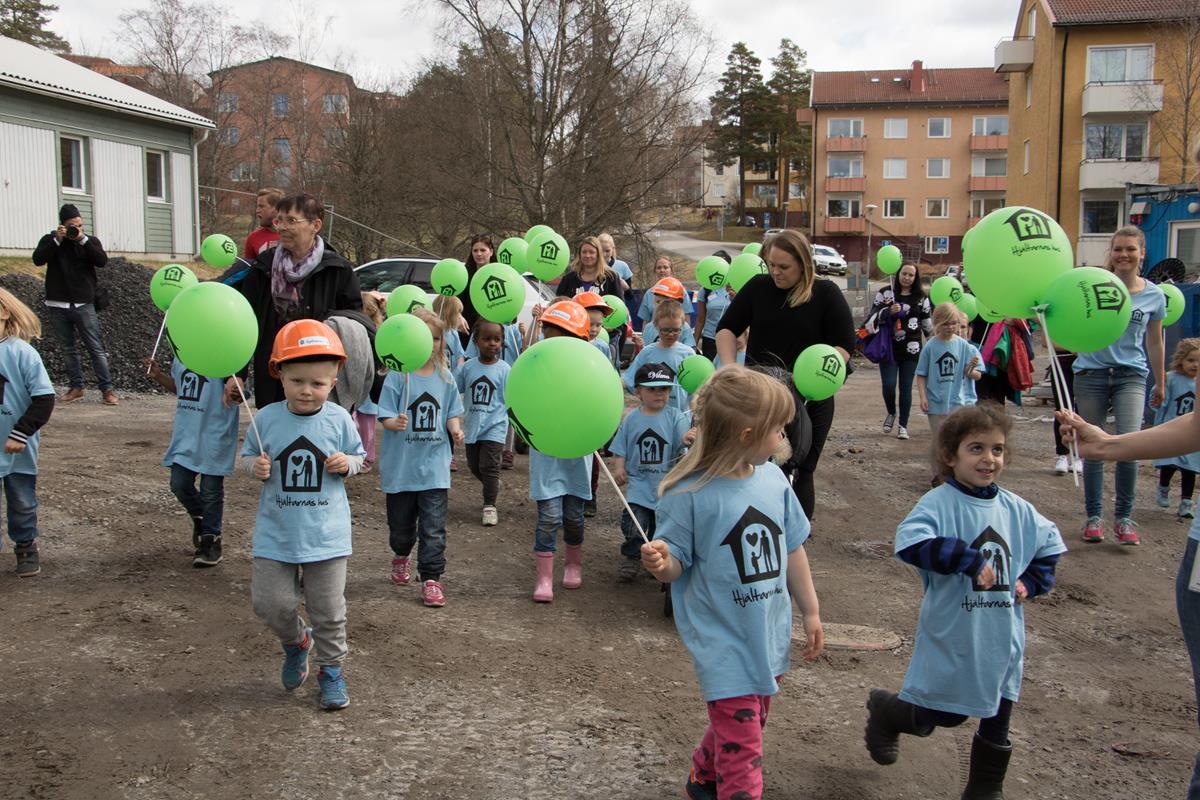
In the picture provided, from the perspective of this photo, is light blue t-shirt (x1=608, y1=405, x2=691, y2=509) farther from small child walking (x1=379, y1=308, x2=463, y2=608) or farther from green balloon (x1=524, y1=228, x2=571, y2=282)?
green balloon (x1=524, y1=228, x2=571, y2=282)

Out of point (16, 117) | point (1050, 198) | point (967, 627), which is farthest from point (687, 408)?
point (1050, 198)

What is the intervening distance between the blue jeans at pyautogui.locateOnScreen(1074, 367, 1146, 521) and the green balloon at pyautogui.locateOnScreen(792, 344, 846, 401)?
244 cm

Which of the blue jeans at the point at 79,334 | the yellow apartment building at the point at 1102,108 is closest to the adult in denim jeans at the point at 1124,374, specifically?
the blue jeans at the point at 79,334

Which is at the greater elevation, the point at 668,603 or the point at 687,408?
the point at 687,408

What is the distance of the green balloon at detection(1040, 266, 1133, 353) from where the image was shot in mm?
4086

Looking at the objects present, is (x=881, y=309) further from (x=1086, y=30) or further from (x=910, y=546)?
(x=1086, y=30)

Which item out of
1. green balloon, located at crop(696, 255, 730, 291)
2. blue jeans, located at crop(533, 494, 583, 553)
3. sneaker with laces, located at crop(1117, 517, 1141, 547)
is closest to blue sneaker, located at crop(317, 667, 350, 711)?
blue jeans, located at crop(533, 494, 583, 553)

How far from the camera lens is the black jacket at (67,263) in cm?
1116

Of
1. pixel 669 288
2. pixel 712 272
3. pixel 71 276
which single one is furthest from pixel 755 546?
pixel 71 276

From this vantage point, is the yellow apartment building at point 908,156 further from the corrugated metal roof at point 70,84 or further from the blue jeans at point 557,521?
the blue jeans at point 557,521

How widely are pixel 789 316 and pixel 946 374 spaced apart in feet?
11.9

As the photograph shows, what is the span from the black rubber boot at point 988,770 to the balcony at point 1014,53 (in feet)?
146

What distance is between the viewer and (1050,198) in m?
39.9

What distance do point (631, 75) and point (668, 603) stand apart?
23.2 metres
